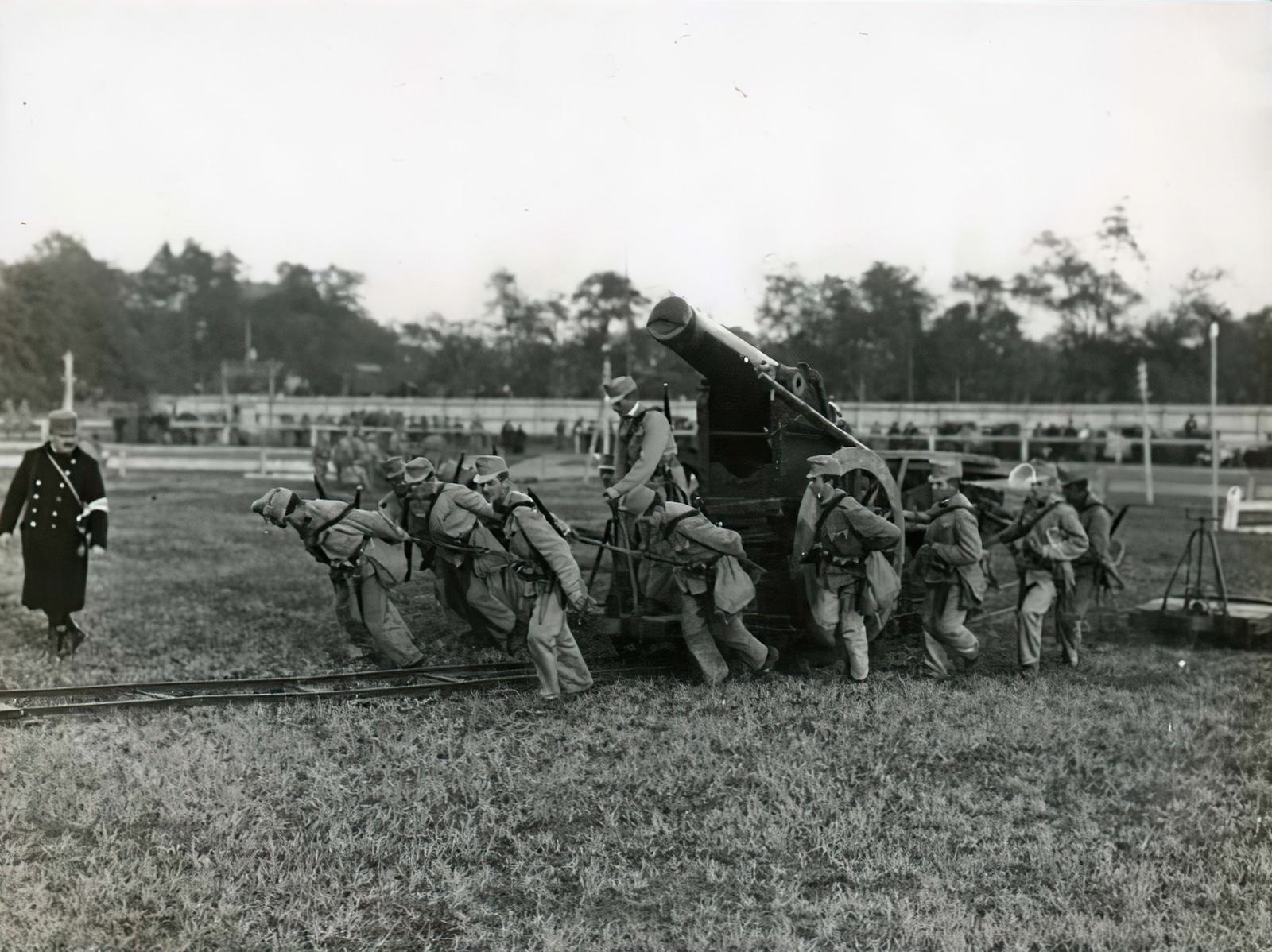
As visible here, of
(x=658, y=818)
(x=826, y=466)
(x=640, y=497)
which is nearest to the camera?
(x=658, y=818)

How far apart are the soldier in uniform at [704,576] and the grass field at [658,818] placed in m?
0.31

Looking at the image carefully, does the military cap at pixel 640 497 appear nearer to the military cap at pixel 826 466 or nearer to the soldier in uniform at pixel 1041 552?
the military cap at pixel 826 466

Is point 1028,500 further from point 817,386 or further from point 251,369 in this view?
point 251,369

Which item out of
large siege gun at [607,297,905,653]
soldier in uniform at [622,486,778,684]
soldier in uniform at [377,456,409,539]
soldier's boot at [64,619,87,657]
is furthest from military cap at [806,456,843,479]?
soldier's boot at [64,619,87,657]

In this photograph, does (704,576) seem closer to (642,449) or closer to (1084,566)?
(642,449)

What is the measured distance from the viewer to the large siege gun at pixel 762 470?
714 centimetres

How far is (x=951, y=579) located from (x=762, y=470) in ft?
5.28

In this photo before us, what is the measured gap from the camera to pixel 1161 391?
90.1ft

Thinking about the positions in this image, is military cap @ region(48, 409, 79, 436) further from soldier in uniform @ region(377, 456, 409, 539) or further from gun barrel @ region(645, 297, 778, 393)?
gun barrel @ region(645, 297, 778, 393)

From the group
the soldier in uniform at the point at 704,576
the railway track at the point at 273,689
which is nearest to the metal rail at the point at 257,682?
the railway track at the point at 273,689

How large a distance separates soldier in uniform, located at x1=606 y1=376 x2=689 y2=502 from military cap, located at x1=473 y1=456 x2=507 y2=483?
770 mm

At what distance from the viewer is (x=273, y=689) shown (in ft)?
22.0

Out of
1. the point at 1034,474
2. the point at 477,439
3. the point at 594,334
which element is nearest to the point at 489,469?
the point at 1034,474

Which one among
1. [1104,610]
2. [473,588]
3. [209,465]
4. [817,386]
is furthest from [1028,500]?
[209,465]
